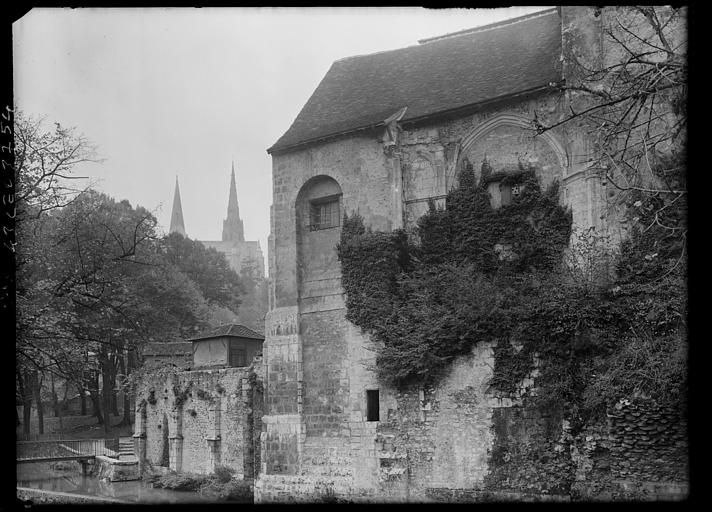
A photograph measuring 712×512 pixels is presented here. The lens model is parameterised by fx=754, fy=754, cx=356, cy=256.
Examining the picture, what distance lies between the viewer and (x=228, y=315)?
75.8 m

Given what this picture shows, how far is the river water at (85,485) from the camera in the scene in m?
25.1

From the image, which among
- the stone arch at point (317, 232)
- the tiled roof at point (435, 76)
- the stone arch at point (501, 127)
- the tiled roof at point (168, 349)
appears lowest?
the tiled roof at point (168, 349)

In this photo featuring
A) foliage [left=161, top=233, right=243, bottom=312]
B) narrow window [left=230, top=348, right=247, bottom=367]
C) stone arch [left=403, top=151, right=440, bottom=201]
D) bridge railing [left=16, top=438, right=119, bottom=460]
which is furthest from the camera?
foliage [left=161, top=233, right=243, bottom=312]

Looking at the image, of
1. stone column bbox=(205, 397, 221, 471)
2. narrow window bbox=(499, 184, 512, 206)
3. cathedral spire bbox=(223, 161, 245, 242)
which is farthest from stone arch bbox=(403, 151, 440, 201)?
cathedral spire bbox=(223, 161, 245, 242)

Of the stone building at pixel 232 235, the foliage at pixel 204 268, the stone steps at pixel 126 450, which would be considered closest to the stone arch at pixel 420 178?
the stone steps at pixel 126 450

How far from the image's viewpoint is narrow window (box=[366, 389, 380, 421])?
19.6 m

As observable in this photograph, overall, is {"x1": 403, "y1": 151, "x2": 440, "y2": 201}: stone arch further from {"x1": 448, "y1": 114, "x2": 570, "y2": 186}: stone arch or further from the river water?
the river water

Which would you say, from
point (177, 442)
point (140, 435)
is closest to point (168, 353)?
point (140, 435)

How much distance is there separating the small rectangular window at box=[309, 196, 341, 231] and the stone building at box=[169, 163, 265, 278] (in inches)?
3715

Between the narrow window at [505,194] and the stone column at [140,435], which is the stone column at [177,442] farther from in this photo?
the narrow window at [505,194]

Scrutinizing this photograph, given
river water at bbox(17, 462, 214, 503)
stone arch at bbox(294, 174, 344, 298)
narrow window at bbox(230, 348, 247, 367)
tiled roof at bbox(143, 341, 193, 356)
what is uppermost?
stone arch at bbox(294, 174, 344, 298)

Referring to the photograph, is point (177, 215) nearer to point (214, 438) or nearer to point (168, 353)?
point (168, 353)

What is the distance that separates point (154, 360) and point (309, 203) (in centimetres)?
2080

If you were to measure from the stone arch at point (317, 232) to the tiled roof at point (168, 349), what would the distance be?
19.6 meters
